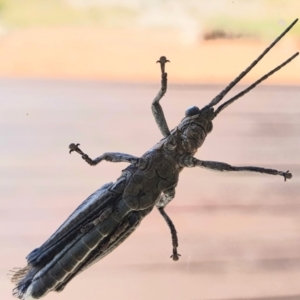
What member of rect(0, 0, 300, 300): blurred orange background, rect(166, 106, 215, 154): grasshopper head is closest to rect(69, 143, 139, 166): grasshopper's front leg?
rect(166, 106, 215, 154): grasshopper head

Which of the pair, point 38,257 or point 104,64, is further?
point 104,64

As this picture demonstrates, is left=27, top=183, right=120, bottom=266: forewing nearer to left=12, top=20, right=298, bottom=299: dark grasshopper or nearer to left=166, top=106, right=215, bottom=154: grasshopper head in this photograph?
left=12, top=20, right=298, bottom=299: dark grasshopper

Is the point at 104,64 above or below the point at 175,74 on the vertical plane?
below

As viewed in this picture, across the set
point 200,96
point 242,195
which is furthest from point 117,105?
point 242,195

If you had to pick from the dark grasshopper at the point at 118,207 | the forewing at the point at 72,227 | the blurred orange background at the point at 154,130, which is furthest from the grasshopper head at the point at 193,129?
Result: the blurred orange background at the point at 154,130

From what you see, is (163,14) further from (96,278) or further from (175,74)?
(96,278)

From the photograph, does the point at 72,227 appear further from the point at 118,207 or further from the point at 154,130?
the point at 154,130
